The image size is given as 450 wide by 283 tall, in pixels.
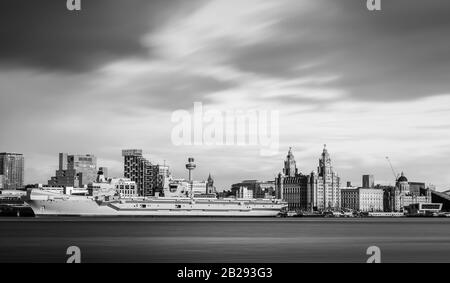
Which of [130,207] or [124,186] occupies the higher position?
[124,186]

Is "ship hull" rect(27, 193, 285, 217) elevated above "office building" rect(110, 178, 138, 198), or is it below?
below

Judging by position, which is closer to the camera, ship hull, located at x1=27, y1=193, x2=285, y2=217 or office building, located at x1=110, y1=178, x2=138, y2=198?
ship hull, located at x1=27, y1=193, x2=285, y2=217

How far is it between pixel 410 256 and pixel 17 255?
22377 mm

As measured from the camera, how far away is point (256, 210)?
569ft

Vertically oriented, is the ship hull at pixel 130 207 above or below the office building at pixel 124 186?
below

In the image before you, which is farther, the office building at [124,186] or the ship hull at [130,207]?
the office building at [124,186]

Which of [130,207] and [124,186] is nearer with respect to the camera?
[130,207]
